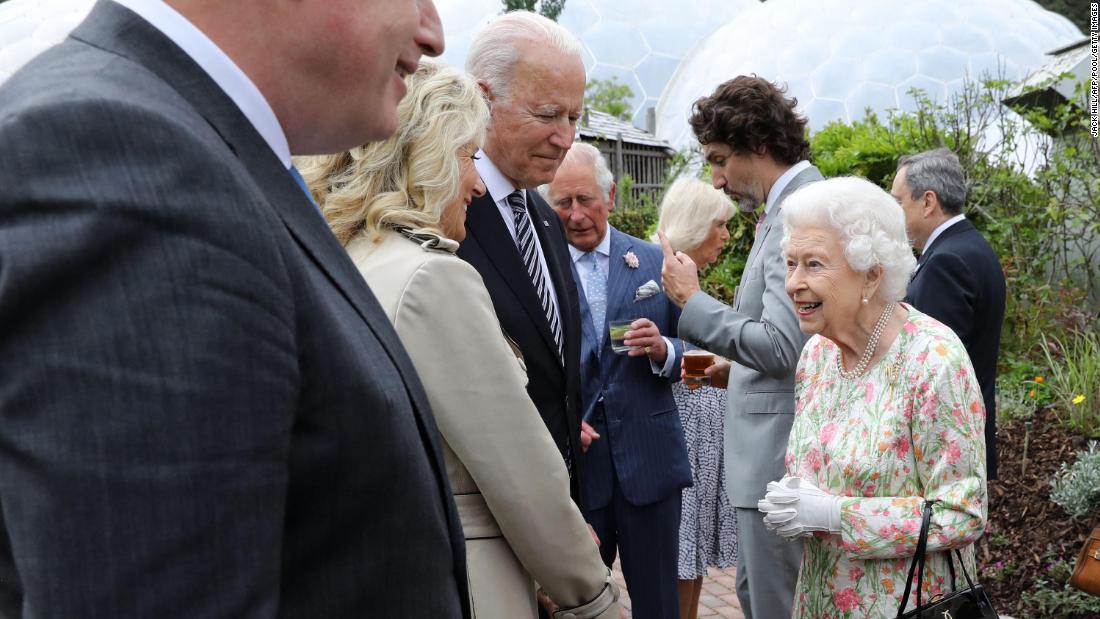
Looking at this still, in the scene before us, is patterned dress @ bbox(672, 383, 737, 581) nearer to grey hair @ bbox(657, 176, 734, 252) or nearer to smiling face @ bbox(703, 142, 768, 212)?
grey hair @ bbox(657, 176, 734, 252)

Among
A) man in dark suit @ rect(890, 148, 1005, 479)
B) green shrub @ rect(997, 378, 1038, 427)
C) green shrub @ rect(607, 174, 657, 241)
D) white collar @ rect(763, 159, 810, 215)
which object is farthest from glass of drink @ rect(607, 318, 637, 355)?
green shrub @ rect(607, 174, 657, 241)

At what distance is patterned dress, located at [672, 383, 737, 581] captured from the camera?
5.28 metres

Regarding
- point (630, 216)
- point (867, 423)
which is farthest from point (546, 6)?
point (867, 423)

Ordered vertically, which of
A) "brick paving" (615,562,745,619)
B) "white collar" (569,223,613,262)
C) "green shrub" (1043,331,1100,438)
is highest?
"white collar" (569,223,613,262)

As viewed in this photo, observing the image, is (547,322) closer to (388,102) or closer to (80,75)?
(388,102)

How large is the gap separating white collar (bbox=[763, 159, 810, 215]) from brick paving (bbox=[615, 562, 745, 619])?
2.42 meters

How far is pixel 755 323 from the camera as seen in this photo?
3.60 meters

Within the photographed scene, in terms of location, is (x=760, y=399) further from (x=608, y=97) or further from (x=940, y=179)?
(x=608, y=97)

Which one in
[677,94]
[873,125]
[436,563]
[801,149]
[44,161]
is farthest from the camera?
[677,94]

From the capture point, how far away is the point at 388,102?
1.15m

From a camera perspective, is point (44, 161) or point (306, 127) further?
point (306, 127)

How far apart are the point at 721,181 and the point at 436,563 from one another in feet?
11.1

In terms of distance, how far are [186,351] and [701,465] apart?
15.4 feet

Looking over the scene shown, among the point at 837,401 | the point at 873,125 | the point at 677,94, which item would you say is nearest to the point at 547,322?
the point at 837,401
